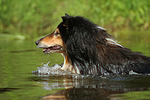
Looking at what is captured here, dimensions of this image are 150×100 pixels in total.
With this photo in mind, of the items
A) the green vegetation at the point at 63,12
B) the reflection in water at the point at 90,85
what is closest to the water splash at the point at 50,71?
the reflection in water at the point at 90,85

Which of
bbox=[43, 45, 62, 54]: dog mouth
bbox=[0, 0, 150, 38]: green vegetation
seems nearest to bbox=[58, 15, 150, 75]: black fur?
bbox=[43, 45, 62, 54]: dog mouth

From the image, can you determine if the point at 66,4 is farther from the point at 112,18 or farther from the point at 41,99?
the point at 41,99

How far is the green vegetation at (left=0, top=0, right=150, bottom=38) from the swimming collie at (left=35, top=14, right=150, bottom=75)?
787cm

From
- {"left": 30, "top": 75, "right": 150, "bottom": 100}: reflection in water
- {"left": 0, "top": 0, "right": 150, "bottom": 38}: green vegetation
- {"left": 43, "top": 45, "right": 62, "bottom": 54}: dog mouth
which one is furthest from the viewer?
{"left": 0, "top": 0, "right": 150, "bottom": 38}: green vegetation

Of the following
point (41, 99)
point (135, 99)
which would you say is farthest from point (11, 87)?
point (135, 99)

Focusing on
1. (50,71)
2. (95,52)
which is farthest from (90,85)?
(50,71)

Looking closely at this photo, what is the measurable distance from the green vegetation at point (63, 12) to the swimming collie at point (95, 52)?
787 centimetres

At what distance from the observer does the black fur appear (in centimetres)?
625

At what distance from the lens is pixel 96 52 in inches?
253

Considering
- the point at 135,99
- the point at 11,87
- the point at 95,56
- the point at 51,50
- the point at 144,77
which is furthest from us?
the point at 51,50

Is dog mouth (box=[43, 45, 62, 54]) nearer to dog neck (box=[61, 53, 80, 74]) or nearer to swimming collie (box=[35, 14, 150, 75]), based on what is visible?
dog neck (box=[61, 53, 80, 74])

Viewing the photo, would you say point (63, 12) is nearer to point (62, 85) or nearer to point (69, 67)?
point (69, 67)

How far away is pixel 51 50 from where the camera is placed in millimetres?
7121

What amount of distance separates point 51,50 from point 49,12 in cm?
851
